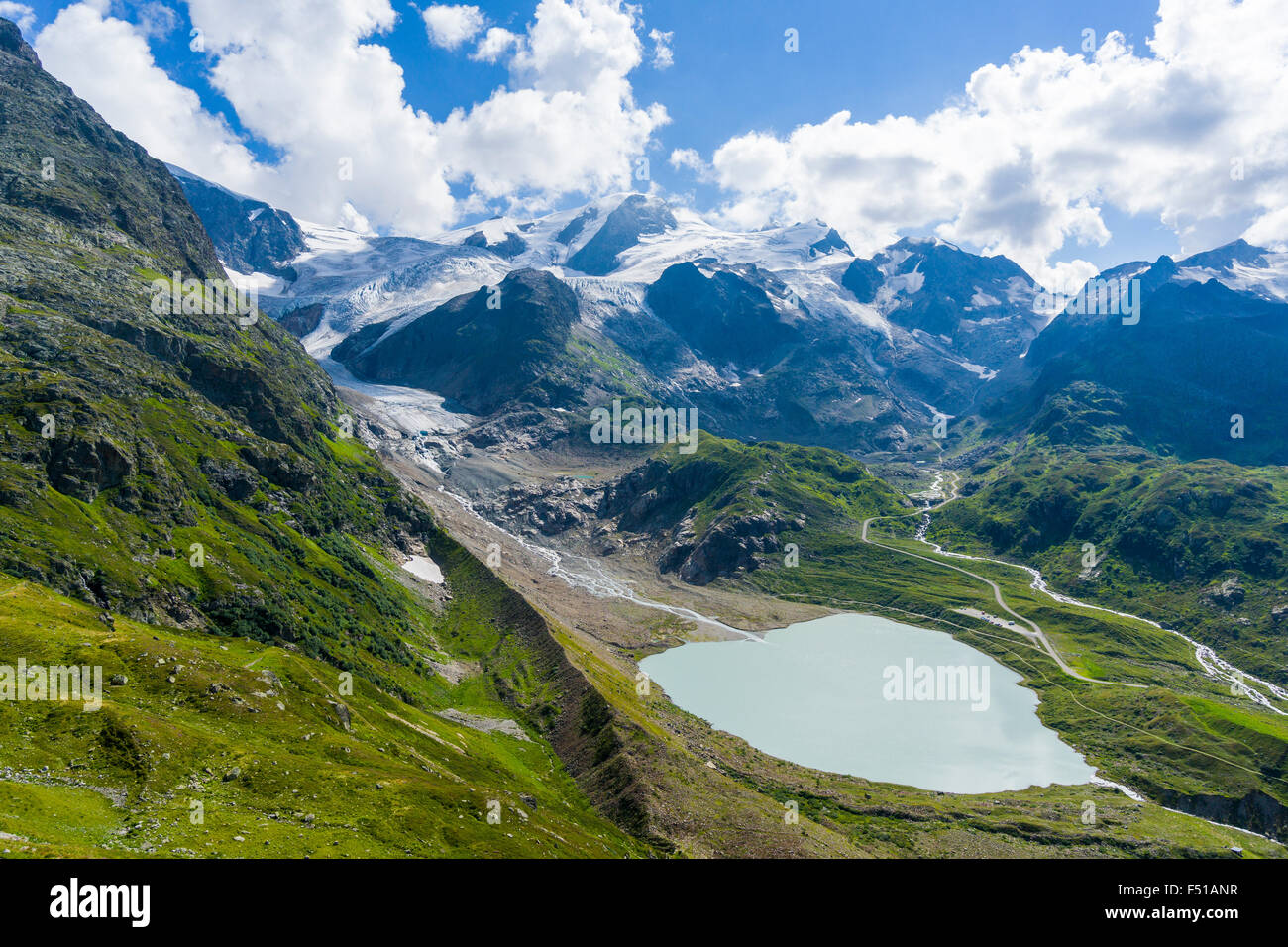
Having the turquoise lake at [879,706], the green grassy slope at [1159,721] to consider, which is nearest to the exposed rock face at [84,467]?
the turquoise lake at [879,706]

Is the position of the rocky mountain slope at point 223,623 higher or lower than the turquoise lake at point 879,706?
higher

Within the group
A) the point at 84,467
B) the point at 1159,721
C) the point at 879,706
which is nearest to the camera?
the point at 84,467

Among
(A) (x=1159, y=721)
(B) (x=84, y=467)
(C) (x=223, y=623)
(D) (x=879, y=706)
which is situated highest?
(B) (x=84, y=467)

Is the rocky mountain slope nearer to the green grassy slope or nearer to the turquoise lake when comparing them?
the turquoise lake

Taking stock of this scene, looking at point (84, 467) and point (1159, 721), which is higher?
point (84, 467)

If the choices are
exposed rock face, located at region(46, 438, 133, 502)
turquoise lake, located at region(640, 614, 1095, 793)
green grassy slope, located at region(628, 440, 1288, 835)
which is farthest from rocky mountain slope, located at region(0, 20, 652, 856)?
green grassy slope, located at region(628, 440, 1288, 835)

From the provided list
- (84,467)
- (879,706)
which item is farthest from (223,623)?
(879,706)

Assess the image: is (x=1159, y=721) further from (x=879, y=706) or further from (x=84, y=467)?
(x=84, y=467)

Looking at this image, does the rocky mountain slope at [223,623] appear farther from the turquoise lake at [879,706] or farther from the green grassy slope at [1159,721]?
the green grassy slope at [1159,721]
